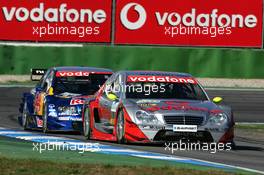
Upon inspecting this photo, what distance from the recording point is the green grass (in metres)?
11.1

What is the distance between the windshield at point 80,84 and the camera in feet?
65.2

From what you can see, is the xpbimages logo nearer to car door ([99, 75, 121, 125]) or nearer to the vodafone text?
the vodafone text

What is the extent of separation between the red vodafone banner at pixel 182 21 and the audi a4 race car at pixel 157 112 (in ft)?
75.0

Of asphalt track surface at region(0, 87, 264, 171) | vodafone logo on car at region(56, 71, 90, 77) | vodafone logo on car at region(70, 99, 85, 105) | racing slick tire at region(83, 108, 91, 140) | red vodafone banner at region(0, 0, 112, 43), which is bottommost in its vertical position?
asphalt track surface at region(0, 87, 264, 171)

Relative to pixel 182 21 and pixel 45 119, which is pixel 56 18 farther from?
pixel 45 119

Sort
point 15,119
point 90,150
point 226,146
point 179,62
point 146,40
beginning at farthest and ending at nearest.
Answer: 1. point 146,40
2. point 179,62
3. point 15,119
4. point 226,146
5. point 90,150

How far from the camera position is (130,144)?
15.8m

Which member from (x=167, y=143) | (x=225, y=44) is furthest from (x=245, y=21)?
(x=167, y=143)

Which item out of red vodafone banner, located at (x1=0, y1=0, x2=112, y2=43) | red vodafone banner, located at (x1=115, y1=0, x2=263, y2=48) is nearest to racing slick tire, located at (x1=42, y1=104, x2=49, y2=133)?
red vodafone banner, located at (x1=0, y1=0, x2=112, y2=43)

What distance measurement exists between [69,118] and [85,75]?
4.44 ft

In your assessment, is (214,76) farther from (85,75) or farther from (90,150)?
(90,150)

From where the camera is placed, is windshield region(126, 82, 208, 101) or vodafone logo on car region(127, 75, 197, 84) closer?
windshield region(126, 82, 208, 101)

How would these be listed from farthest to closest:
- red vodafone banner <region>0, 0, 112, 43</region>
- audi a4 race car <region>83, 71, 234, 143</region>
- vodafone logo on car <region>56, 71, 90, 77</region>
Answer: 1. red vodafone banner <region>0, 0, 112, 43</region>
2. vodafone logo on car <region>56, 71, 90, 77</region>
3. audi a4 race car <region>83, 71, 234, 143</region>

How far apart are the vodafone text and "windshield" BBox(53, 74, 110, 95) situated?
63.7ft
